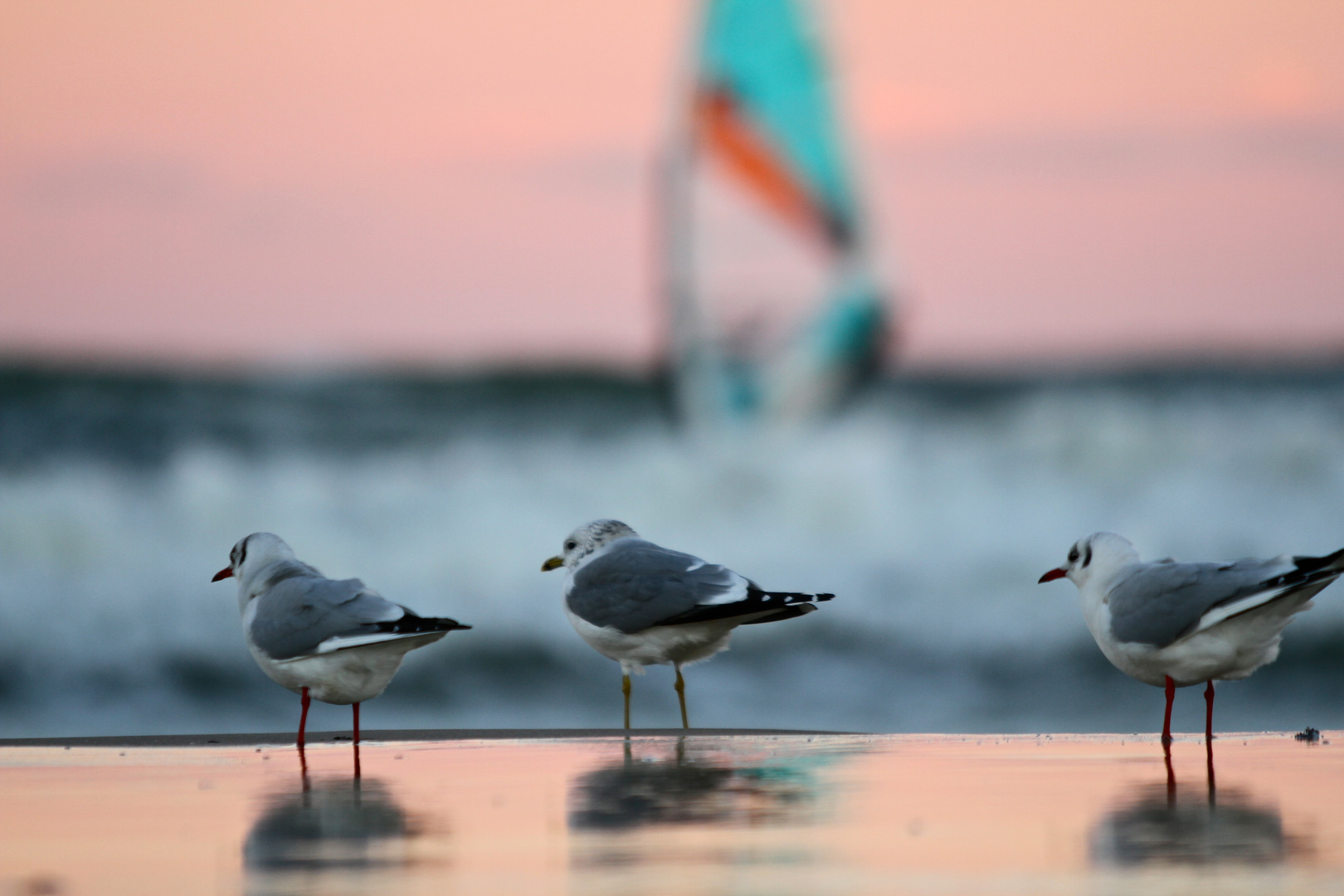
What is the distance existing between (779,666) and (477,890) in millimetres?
6398

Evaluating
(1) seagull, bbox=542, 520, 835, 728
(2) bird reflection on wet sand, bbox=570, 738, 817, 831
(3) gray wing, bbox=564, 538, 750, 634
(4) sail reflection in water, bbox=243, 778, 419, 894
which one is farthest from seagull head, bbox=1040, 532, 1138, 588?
(4) sail reflection in water, bbox=243, 778, 419, 894

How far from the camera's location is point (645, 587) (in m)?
6.95

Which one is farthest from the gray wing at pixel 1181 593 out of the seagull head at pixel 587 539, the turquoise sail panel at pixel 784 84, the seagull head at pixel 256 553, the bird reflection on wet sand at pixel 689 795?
the turquoise sail panel at pixel 784 84

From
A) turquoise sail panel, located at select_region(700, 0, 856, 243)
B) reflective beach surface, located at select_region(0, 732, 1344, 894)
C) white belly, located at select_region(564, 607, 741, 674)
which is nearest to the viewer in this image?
reflective beach surface, located at select_region(0, 732, 1344, 894)

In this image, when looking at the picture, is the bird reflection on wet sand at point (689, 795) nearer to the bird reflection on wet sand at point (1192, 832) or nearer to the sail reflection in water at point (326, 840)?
the sail reflection in water at point (326, 840)

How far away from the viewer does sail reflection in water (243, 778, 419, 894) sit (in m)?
3.77

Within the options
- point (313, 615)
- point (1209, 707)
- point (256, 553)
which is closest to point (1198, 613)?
point (1209, 707)

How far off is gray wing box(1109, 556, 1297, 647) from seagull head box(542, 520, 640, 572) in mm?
2170

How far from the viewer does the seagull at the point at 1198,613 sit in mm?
5891

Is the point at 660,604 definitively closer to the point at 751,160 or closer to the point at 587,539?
the point at 587,539

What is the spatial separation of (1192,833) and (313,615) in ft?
10.8

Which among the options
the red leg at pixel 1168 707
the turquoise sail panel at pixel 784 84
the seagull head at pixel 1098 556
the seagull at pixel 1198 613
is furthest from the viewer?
the turquoise sail panel at pixel 784 84

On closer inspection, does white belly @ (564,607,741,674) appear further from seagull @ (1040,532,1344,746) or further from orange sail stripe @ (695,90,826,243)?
orange sail stripe @ (695,90,826,243)

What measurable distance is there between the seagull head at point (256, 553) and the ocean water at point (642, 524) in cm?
180
